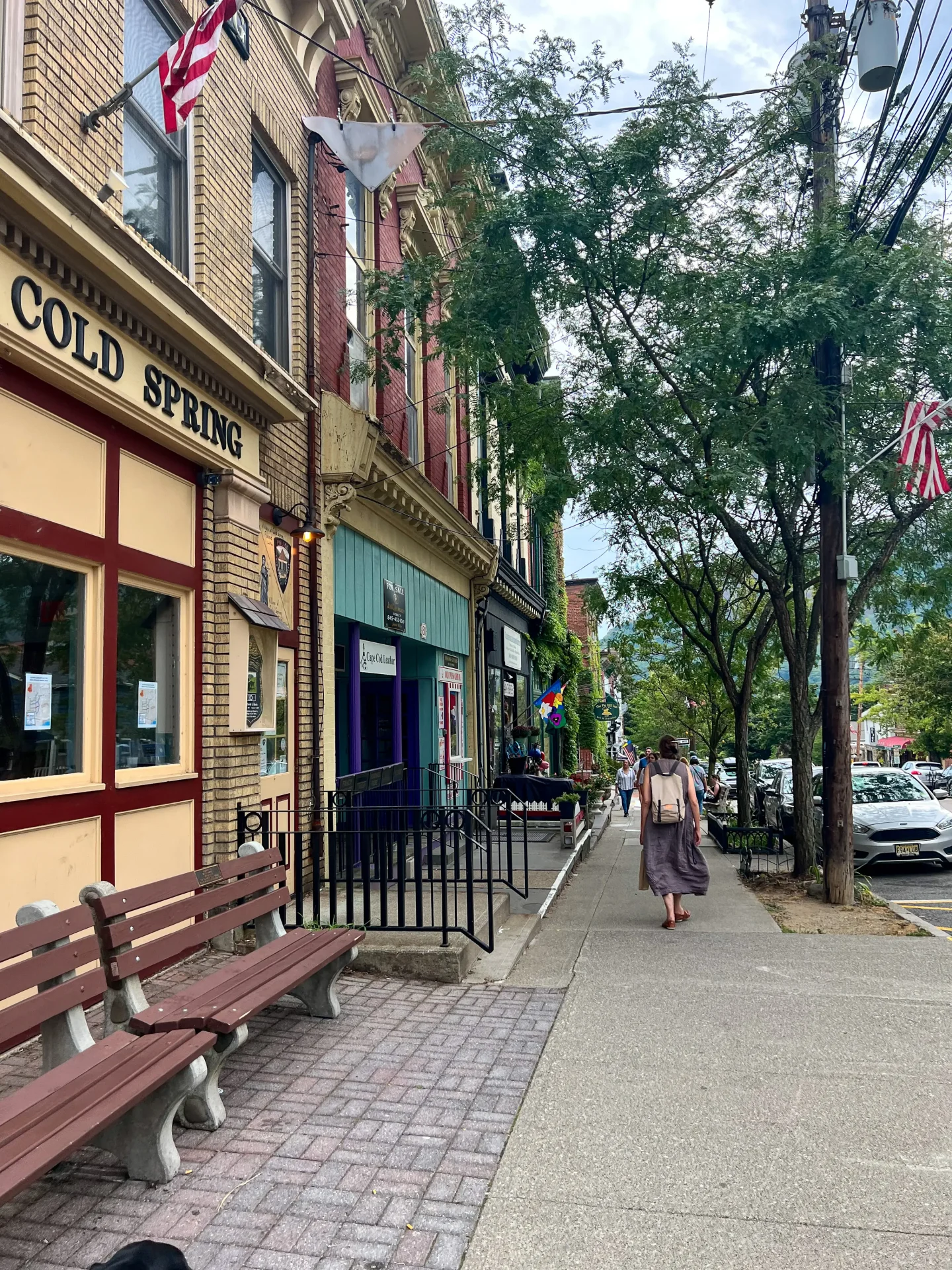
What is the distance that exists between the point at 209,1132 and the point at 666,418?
938 cm

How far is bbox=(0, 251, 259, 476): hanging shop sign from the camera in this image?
199 inches

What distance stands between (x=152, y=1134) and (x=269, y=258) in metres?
7.88

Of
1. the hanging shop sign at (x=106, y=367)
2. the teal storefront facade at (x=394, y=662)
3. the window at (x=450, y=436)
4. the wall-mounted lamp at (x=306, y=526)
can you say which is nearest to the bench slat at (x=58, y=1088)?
the hanging shop sign at (x=106, y=367)

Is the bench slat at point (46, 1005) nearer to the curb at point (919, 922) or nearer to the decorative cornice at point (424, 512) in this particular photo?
the curb at point (919, 922)

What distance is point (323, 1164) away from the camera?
3.81 meters

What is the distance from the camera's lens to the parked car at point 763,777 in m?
19.9

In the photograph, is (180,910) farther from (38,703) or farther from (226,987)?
(38,703)

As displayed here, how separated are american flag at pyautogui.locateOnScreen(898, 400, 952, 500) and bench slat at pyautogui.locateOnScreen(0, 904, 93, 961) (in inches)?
338

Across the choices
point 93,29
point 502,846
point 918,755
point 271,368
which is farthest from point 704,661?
point 918,755

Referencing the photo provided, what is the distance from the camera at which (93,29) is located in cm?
603

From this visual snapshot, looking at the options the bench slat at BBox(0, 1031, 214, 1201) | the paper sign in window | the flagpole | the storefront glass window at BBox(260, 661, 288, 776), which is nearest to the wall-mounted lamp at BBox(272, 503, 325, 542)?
the storefront glass window at BBox(260, 661, 288, 776)

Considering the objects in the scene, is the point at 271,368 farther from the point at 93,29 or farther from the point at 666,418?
the point at 666,418

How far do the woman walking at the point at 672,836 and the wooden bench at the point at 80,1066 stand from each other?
552 centimetres

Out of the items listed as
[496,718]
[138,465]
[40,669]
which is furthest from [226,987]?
[496,718]
